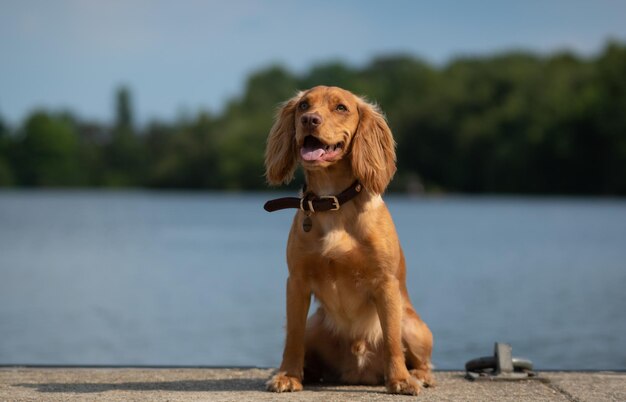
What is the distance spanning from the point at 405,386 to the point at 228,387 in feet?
3.41

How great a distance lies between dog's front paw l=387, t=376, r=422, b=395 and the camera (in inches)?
195

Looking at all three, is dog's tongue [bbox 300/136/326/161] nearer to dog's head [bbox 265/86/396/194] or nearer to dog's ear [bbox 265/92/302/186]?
dog's head [bbox 265/86/396/194]

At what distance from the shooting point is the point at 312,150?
16.3 feet

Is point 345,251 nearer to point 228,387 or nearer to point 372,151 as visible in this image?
point 372,151

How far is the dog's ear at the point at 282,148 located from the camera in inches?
209

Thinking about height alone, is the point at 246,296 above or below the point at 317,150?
below

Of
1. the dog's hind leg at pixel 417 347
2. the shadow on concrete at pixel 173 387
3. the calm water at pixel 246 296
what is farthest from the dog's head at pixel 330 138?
the calm water at pixel 246 296

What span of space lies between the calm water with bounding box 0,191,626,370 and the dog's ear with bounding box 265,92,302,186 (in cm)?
462

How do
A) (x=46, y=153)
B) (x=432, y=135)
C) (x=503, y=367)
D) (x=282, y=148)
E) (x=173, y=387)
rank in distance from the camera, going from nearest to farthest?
(x=173, y=387), (x=282, y=148), (x=503, y=367), (x=432, y=135), (x=46, y=153)

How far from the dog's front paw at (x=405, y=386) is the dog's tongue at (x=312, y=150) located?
4.29 feet

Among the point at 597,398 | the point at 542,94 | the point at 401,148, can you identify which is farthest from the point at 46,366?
the point at 401,148

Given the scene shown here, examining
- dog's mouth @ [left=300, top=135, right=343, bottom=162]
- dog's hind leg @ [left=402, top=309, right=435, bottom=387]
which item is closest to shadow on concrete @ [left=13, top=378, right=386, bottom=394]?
dog's hind leg @ [left=402, top=309, right=435, bottom=387]

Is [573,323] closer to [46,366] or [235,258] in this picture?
[46,366]

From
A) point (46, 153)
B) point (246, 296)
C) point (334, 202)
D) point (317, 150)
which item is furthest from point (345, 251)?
point (46, 153)
